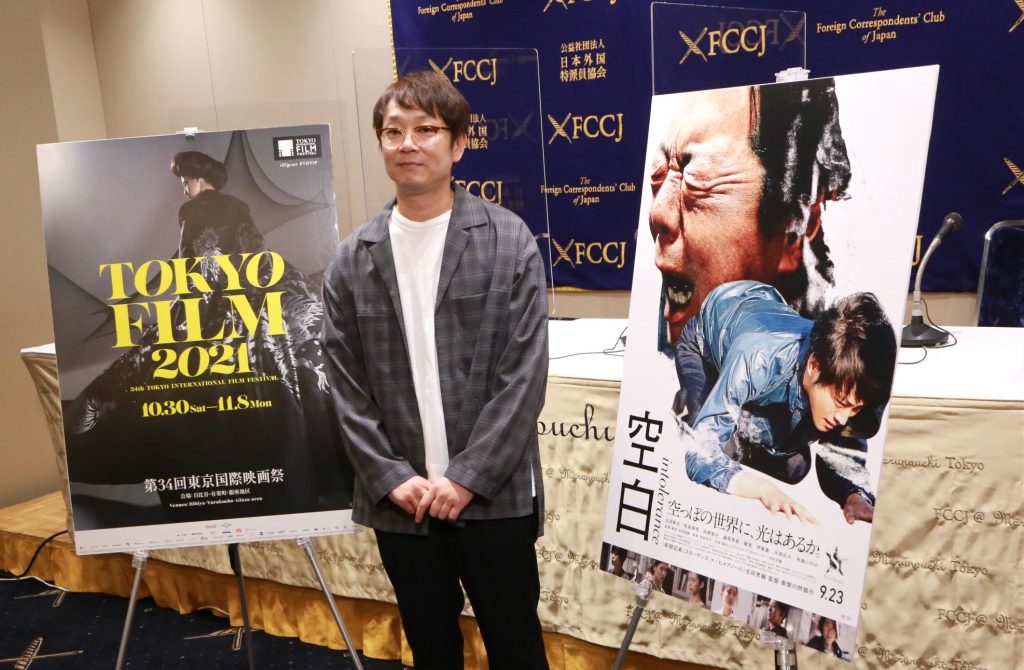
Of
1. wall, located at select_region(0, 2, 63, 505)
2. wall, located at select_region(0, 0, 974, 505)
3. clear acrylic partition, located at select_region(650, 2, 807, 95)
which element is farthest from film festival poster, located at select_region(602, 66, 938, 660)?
wall, located at select_region(0, 2, 63, 505)

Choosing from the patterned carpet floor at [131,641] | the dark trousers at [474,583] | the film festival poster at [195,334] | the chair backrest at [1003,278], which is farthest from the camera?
the chair backrest at [1003,278]

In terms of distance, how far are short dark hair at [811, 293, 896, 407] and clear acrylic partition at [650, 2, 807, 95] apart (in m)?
1.51

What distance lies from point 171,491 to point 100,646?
1122mm

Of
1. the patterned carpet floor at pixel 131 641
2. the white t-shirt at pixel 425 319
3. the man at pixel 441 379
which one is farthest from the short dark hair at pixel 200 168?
the patterned carpet floor at pixel 131 641

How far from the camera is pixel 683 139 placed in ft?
4.99

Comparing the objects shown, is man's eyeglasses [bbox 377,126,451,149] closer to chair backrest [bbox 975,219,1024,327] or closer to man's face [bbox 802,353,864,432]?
man's face [bbox 802,353,864,432]

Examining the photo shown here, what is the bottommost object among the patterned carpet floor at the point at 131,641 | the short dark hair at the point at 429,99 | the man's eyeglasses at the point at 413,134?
the patterned carpet floor at the point at 131,641

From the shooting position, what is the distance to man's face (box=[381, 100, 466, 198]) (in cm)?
148

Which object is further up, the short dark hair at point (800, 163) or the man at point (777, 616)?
the short dark hair at point (800, 163)

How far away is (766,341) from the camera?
1.40 meters

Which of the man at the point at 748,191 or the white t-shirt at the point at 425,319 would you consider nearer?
the man at the point at 748,191

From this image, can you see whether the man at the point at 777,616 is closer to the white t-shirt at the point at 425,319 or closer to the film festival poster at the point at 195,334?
the white t-shirt at the point at 425,319

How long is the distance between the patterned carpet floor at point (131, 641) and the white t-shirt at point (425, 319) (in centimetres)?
113

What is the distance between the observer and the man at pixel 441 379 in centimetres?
150
